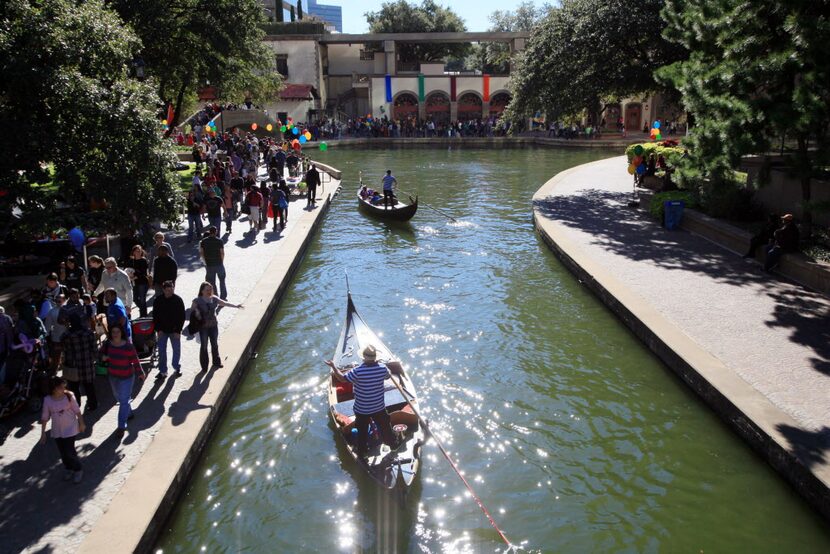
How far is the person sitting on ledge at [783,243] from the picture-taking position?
43.6 feet

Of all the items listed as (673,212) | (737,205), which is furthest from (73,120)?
(737,205)

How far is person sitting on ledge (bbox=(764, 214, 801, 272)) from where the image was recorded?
13.3m

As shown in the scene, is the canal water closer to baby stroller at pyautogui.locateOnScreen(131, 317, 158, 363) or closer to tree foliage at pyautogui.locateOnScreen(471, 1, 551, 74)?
baby stroller at pyautogui.locateOnScreen(131, 317, 158, 363)

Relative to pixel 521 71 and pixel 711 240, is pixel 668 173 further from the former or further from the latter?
pixel 521 71

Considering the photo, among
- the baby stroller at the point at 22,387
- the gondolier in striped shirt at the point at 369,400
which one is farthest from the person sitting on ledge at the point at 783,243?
the baby stroller at the point at 22,387

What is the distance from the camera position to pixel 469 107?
58.7 metres

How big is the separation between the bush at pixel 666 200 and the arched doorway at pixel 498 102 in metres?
39.1

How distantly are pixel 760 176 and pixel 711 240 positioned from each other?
10.4ft

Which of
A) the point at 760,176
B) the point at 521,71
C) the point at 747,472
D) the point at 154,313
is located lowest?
the point at 747,472

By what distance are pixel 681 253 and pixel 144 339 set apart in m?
12.2

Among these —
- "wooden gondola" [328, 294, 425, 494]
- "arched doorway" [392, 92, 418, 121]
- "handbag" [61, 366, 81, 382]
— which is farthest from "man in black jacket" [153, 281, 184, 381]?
"arched doorway" [392, 92, 418, 121]

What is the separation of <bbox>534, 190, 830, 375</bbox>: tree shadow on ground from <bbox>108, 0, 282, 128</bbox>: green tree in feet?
42.6

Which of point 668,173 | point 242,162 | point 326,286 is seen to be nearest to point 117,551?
point 326,286

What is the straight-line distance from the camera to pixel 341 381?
30.0 ft
